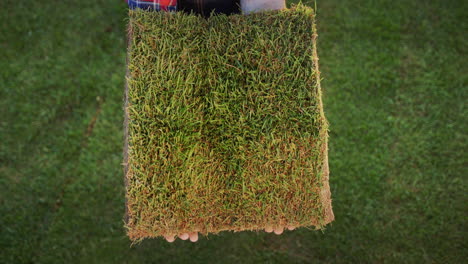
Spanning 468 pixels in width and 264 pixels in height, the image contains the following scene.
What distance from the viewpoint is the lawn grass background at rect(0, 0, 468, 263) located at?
9.23 ft

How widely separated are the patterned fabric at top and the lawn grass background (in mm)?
1368

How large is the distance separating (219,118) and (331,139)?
162 centimetres

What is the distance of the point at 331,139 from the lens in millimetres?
2947

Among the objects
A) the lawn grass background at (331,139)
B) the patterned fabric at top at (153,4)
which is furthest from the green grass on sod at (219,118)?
the lawn grass background at (331,139)

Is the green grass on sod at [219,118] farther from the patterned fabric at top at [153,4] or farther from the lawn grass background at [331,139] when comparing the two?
the lawn grass background at [331,139]

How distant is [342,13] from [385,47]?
56cm

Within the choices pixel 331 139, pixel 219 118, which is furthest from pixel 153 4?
pixel 331 139

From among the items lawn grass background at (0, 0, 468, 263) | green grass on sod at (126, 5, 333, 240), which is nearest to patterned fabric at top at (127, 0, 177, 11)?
green grass on sod at (126, 5, 333, 240)

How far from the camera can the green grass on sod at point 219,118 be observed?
1.64 m

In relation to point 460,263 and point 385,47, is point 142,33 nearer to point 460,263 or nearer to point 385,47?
point 385,47

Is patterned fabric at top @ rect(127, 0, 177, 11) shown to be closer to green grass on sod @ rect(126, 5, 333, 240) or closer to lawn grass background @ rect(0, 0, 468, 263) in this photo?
green grass on sod @ rect(126, 5, 333, 240)

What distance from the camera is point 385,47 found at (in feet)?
10.2

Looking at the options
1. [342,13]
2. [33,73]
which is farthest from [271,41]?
[33,73]

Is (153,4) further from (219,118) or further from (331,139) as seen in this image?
(331,139)
